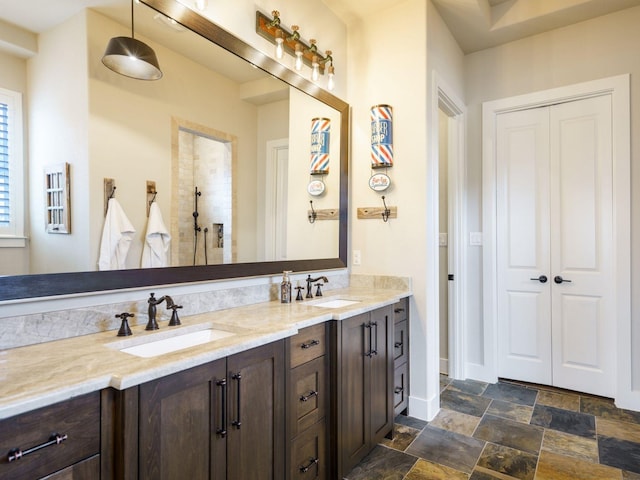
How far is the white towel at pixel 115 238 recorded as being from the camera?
1.46m

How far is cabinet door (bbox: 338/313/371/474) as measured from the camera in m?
1.89

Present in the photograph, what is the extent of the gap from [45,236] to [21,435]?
0.71 meters

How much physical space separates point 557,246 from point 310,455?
8.45ft

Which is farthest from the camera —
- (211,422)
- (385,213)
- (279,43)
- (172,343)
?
(385,213)

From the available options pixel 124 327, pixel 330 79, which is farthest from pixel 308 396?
pixel 330 79

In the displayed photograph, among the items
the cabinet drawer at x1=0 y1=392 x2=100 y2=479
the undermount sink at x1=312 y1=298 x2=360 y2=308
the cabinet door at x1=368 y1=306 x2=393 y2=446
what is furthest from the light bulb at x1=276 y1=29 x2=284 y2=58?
the cabinet drawer at x1=0 y1=392 x2=100 y2=479

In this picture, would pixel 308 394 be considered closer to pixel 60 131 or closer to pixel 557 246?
pixel 60 131

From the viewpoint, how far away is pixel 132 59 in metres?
1.55

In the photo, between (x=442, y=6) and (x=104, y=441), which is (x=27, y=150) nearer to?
(x=104, y=441)

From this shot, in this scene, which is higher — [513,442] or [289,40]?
[289,40]

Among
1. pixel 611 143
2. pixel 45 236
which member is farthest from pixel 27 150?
pixel 611 143

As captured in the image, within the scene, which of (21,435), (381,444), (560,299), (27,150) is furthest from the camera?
(560,299)

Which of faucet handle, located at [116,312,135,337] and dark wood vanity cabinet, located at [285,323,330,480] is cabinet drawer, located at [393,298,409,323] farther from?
faucet handle, located at [116,312,135,337]

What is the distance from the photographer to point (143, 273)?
5.19 feet
